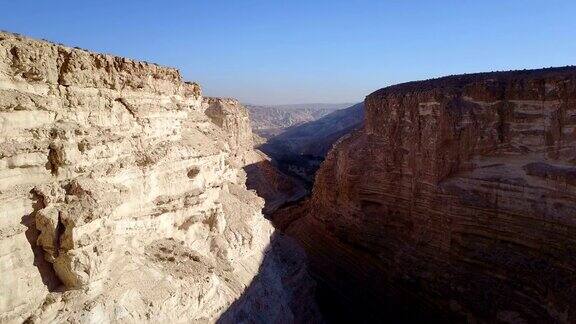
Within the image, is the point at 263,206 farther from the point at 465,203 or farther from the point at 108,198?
the point at 108,198

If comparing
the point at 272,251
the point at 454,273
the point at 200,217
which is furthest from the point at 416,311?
the point at 200,217

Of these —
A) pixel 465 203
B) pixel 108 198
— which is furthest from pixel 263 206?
pixel 108 198

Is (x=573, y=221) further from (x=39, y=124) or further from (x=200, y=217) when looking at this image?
(x=39, y=124)

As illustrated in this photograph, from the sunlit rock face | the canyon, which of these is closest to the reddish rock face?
the canyon

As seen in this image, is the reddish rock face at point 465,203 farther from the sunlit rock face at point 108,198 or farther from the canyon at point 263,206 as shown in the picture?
the sunlit rock face at point 108,198

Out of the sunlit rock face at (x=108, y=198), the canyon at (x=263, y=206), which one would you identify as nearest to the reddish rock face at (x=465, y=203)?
the canyon at (x=263, y=206)
